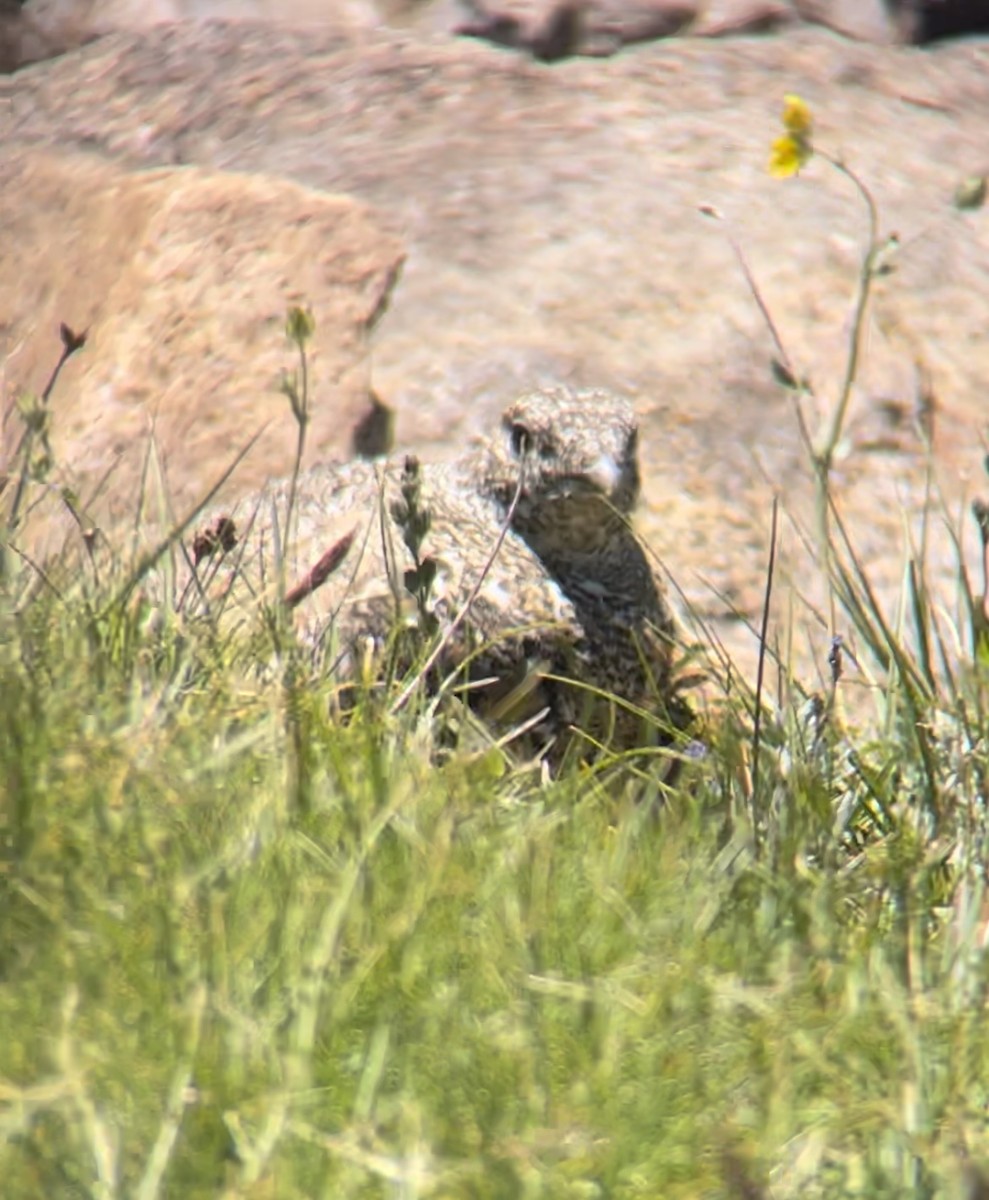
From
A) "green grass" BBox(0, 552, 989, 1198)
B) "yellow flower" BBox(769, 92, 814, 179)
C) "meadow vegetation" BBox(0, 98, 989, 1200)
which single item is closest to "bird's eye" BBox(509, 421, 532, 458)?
"yellow flower" BBox(769, 92, 814, 179)

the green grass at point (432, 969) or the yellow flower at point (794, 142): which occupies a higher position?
the yellow flower at point (794, 142)

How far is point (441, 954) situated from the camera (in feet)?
7.88

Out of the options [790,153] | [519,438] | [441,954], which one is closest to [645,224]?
[519,438]

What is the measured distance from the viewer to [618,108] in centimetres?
677

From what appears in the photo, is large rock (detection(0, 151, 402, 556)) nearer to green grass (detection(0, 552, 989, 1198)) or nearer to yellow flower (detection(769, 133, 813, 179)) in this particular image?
yellow flower (detection(769, 133, 813, 179))

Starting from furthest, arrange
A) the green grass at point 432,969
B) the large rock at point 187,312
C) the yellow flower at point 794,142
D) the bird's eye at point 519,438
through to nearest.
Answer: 1. the large rock at point 187,312
2. the bird's eye at point 519,438
3. the yellow flower at point 794,142
4. the green grass at point 432,969

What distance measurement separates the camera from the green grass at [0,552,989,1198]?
206 cm

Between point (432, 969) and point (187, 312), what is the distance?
3787 mm

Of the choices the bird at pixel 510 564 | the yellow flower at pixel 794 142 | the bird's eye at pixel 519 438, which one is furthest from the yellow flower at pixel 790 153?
the bird's eye at pixel 519 438

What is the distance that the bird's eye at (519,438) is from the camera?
4895 mm

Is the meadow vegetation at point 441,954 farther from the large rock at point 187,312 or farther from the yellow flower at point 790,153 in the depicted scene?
the large rock at point 187,312

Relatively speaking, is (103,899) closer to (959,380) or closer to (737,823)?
(737,823)

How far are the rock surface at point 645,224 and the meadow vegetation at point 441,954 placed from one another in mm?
2364

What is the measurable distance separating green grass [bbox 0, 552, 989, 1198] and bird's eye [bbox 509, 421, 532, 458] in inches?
74.3
